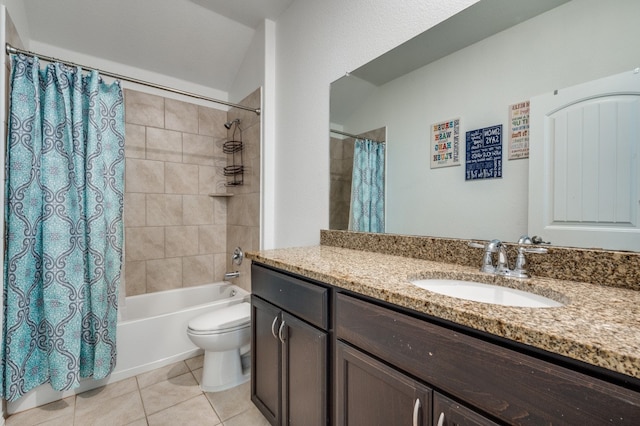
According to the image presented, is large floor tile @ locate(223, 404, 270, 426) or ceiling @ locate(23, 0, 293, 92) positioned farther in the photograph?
ceiling @ locate(23, 0, 293, 92)

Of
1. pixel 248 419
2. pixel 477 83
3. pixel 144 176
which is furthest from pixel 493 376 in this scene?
pixel 144 176

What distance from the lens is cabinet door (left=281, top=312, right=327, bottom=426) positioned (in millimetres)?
1011

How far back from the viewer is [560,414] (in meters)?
0.49

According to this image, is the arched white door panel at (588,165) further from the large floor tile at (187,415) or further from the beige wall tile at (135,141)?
the beige wall tile at (135,141)

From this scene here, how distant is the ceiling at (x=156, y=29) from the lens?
76.7 inches

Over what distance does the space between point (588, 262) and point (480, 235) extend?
12.6 inches

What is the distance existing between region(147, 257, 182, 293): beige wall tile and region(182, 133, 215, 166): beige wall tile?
3.06 ft

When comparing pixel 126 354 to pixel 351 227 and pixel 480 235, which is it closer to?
pixel 351 227

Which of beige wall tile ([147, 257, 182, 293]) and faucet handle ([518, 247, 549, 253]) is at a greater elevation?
faucet handle ([518, 247, 549, 253])

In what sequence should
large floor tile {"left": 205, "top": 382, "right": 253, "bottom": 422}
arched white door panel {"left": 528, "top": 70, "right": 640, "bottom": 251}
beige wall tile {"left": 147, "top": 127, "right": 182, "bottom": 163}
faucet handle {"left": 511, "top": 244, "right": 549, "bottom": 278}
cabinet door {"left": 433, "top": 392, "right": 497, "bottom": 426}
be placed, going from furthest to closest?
beige wall tile {"left": 147, "top": 127, "right": 182, "bottom": 163}
large floor tile {"left": 205, "top": 382, "right": 253, "bottom": 422}
faucet handle {"left": 511, "top": 244, "right": 549, "bottom": 278}
arched white door panel {"left": 528, "top": 70, "right": 640, "bottom": 251}
cabinet door {"left": 433, "top": 392, "right": 497, "bottom": 426}

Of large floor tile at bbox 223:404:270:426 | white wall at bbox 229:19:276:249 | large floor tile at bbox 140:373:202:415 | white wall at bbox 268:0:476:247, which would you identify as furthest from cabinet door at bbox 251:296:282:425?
white wall at bbox 229:19:276:249

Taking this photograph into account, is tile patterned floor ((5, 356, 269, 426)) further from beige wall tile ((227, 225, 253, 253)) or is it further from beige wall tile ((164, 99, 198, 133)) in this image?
beige wall tile ((164, 99, 198, 133))

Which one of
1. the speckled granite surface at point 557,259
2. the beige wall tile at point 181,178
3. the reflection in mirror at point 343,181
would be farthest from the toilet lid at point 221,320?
the beige wall tile at point 181,178

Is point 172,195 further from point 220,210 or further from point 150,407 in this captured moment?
point 150,407
